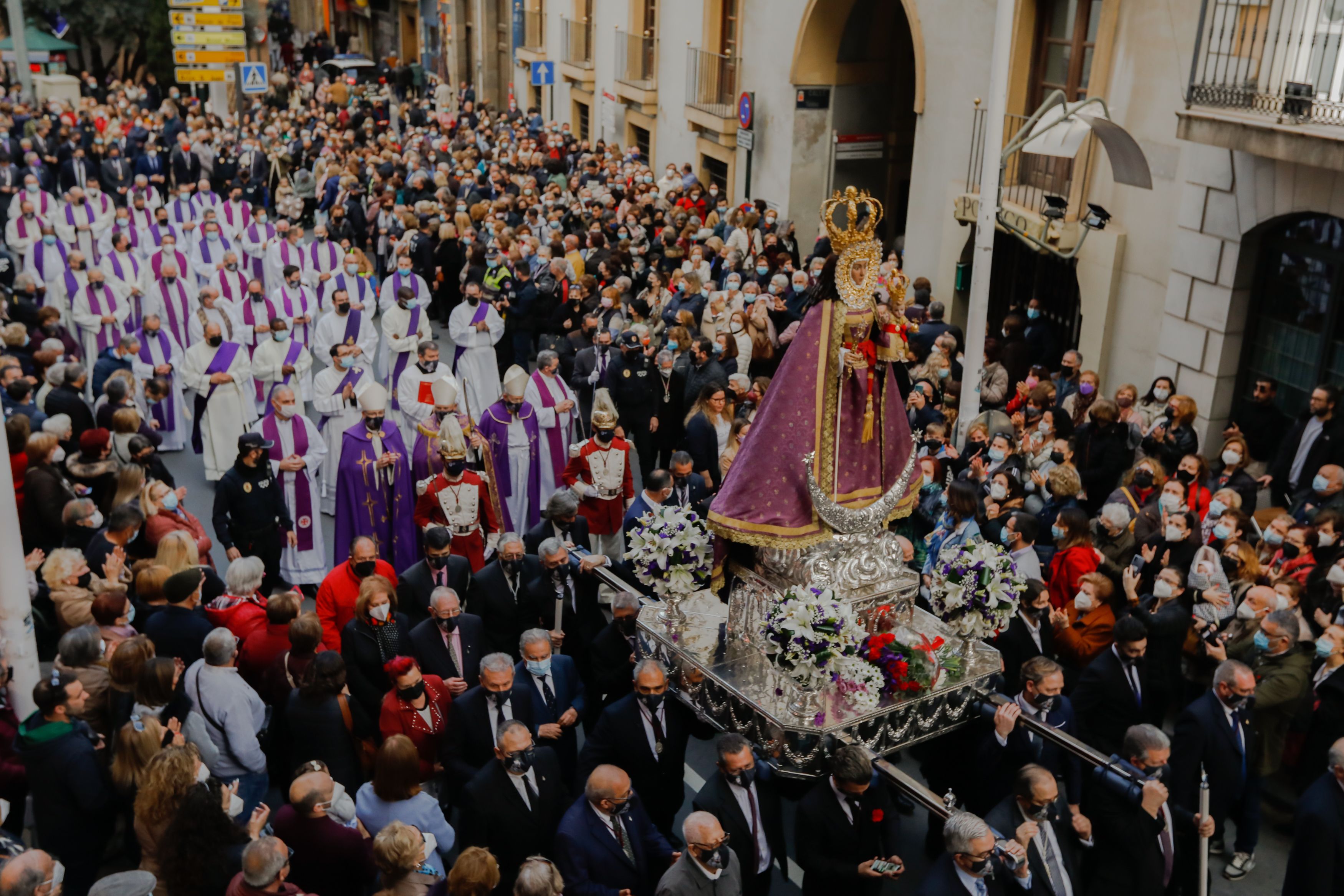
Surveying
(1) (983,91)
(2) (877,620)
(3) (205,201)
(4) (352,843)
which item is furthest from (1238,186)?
(3) (205,201)

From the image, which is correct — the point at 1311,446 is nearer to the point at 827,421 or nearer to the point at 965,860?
the point at 827,421

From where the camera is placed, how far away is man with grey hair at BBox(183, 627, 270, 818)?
6223 mm

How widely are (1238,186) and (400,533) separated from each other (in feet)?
25.2

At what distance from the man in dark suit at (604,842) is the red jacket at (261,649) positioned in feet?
7.09

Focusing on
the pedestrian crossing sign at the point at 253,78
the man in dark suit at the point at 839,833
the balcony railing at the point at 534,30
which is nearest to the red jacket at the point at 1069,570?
the man in dark suit at the point at 839,833

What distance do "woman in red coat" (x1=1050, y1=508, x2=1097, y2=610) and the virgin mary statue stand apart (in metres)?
1.85

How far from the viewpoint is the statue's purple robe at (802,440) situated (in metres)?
6.40

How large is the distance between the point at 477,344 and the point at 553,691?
7.48 meters

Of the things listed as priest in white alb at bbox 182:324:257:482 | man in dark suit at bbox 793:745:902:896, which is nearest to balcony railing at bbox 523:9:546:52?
priest in white alb at bbox 182:324:257:482

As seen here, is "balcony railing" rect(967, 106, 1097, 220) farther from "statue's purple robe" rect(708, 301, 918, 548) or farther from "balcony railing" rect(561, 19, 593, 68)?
"balcony railing" rect(561, 19, 593, 68)

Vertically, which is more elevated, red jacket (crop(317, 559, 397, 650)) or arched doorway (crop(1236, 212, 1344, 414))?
arched doorway (crop(1236, 212, 1344, 414))

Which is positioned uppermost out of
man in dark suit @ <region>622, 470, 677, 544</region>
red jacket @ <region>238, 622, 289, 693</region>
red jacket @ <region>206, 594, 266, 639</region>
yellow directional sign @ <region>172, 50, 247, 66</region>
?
yellow directional sign @ <region>172, 50, 247, 66</region>

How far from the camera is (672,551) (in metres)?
6.84

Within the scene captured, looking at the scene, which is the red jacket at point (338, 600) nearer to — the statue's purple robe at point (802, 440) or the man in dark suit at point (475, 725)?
the man in dark suit at point (475, 725)
